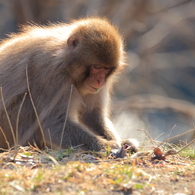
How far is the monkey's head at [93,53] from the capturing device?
536cm

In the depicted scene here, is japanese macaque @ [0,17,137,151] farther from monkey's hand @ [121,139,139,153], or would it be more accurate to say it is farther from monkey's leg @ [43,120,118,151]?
monkey's hand @ [121,139,139,153]

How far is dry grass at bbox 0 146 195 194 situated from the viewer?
11.1ft

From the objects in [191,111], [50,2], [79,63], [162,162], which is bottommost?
[191,111]

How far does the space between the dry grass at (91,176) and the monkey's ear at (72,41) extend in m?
1.61

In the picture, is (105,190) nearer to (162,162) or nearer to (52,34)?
(162,162)

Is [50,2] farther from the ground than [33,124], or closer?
farther from the ground

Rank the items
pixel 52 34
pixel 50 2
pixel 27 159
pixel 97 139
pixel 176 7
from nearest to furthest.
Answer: pixel 27 159 < pixel 97 139 < pixel 52 34 < pixel 50 2 < pixel 176 7

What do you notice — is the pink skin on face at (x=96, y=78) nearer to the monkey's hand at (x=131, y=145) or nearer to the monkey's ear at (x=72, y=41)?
the monkey's ear at (x=72, y=41)

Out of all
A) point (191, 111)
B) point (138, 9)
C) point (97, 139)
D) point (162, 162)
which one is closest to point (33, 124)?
point (97, 139)

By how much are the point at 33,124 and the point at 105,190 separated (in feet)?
8.20

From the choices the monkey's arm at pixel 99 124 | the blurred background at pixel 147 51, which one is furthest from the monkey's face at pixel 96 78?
the blurred background at pixel 147 51

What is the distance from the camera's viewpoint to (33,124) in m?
5.70

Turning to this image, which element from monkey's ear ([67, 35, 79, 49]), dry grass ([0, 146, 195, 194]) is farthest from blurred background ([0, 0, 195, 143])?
dry grass ([0, 146, 195, 194])

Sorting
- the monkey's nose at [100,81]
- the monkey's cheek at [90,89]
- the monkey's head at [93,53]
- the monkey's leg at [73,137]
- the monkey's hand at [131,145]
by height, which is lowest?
the monkey's hand at [131,145]
